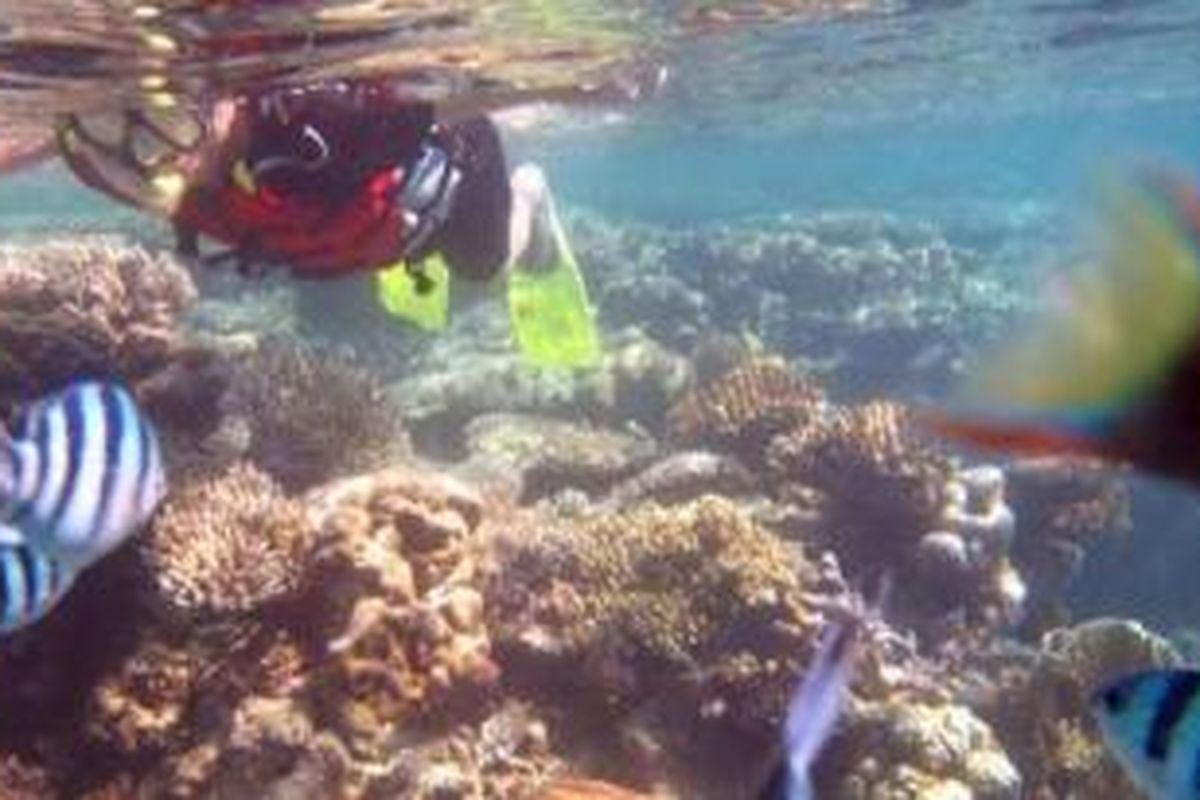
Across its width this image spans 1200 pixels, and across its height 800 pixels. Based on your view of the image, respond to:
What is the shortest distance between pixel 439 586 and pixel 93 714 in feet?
5.83

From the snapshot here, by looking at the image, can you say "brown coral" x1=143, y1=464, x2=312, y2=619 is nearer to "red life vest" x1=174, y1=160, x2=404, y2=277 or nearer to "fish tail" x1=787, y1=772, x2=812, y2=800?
"red life vest" x1=174, y1=160, x2=404, y2=277

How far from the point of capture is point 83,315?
809 cm

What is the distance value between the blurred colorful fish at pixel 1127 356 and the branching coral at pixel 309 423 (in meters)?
7.56

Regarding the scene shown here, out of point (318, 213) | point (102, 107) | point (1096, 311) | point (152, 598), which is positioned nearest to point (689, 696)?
point (152, 598)

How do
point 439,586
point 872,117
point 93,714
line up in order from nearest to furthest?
1. point 93,714
2. point 439,586
3. point 872,117

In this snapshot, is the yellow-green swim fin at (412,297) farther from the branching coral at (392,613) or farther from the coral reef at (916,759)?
the coral reef at (916,759)

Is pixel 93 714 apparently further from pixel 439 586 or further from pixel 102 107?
pixel 102 107

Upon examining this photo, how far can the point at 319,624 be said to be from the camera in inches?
268

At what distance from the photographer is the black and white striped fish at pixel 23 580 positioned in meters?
3.85

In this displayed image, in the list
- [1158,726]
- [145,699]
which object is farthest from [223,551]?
[1158,726]

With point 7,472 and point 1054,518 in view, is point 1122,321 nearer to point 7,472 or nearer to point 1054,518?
point 7,472

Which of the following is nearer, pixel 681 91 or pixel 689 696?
pixel 689 696

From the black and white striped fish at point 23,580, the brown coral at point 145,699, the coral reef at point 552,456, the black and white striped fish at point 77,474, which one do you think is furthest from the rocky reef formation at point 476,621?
the black and white striped fish at point 77,474

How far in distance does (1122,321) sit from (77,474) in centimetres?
336
